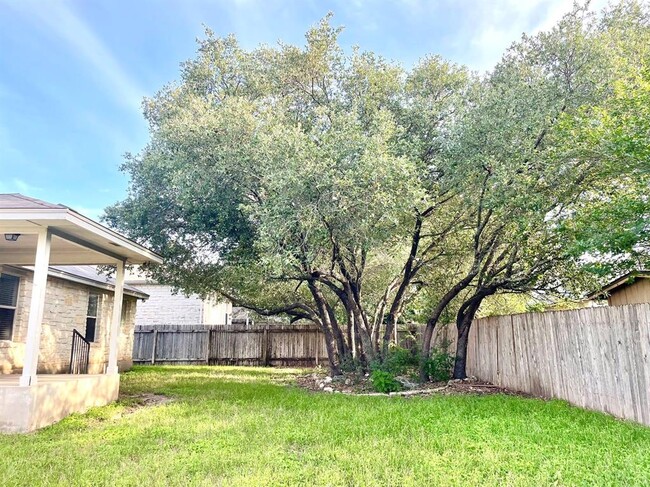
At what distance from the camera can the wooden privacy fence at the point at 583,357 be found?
5.24 metres

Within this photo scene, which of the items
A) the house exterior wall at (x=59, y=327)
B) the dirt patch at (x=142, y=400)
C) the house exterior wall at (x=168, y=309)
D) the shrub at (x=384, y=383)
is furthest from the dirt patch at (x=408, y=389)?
the house exterior wall at (x=168, y=309)

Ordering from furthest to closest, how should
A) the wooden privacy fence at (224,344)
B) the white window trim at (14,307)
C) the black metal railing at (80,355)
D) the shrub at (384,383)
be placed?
the wooden privacy fence at (224,344)
the black metal railing at (80,355)
the white window trim at (14,307)
the shrub at (384,383)

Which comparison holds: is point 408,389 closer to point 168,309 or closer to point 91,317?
point 91,317

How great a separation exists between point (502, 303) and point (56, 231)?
11991 millimetres

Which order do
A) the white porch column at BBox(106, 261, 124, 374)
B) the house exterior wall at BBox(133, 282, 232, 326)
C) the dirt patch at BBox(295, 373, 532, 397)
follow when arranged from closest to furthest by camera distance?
the white porch column at BBox(106, 261, 124, 374) → the dirt patch at BBox(295, 373, 532, 397) → the house exterior wall at BBox(133, 282, 232, 326)

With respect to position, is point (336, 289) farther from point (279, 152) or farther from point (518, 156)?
point (518, 156)

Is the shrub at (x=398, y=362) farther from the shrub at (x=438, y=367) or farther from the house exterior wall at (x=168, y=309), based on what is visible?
the house exterior wall at (x=168, y=309)

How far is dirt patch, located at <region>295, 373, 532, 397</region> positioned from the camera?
8.55 metres

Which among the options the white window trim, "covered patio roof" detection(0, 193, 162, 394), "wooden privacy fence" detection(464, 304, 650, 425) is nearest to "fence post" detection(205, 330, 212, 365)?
the white window trim

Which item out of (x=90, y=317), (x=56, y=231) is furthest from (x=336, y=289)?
(x=90, y=317)

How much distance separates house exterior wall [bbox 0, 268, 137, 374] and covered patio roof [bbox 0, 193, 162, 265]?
5.05 ft

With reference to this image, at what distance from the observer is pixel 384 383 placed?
8.85 metres

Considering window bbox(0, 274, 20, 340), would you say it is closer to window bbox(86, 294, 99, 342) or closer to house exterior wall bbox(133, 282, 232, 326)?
window bbox(86, 294, 99, 342)

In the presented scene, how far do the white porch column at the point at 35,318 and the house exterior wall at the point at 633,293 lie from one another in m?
10.8
